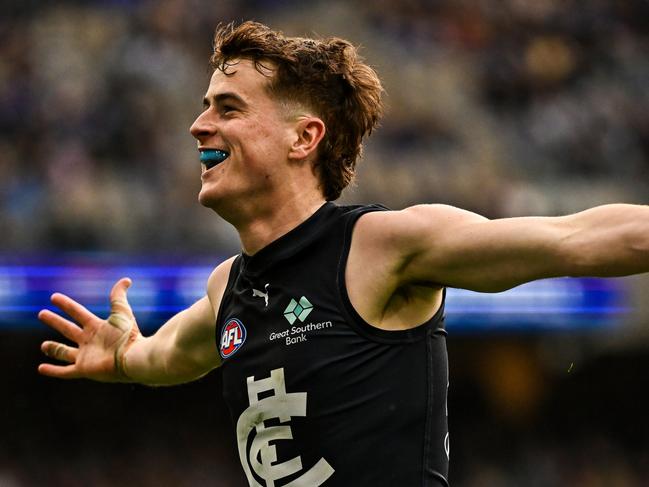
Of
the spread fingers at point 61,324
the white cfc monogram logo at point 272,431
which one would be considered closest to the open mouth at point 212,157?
the white cfc monogram logo at point 272,431

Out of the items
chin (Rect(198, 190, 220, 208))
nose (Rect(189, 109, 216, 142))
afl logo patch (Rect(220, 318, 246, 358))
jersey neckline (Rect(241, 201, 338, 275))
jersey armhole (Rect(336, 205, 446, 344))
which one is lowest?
afl logo patch (Rect(220, 318, 246, 358))

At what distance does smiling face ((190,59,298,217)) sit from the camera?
4066mm

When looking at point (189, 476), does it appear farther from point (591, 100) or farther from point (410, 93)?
point (591, 100)

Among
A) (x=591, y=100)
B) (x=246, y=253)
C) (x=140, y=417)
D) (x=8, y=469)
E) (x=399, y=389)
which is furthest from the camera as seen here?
(x=591, y=100)

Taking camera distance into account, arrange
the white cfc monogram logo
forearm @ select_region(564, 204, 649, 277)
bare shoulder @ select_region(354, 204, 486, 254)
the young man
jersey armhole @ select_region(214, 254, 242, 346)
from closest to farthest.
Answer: forearm @ select_region(564, 204, 649, 277)
the young man
bare shoulder @ select_region(354, 204, 486, 254)
the white cfc monogram logo
jersey armhole @ select_region(214, 254, 242, 346)

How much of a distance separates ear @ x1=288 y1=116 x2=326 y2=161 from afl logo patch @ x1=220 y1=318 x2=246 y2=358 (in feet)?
2.05

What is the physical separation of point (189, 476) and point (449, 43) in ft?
19.5

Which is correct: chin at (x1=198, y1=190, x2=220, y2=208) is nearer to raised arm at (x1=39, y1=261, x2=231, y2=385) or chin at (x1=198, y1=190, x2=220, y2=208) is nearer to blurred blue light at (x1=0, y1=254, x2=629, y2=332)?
raised arm at (x1=39, y1=261, x2=231, y2=385)

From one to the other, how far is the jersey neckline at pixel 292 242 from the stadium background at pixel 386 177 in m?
6.39

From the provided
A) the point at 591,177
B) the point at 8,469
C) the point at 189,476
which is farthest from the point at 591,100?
the point at 8,469

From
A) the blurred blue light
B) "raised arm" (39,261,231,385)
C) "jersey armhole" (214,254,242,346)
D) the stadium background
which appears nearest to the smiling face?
"jersey armhole" (214,254,242,346)

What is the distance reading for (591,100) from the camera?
13.6 m

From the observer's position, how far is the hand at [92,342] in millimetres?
4848

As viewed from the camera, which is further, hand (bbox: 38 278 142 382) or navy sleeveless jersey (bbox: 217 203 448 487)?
hand (bbox: 38 278 142 382)
